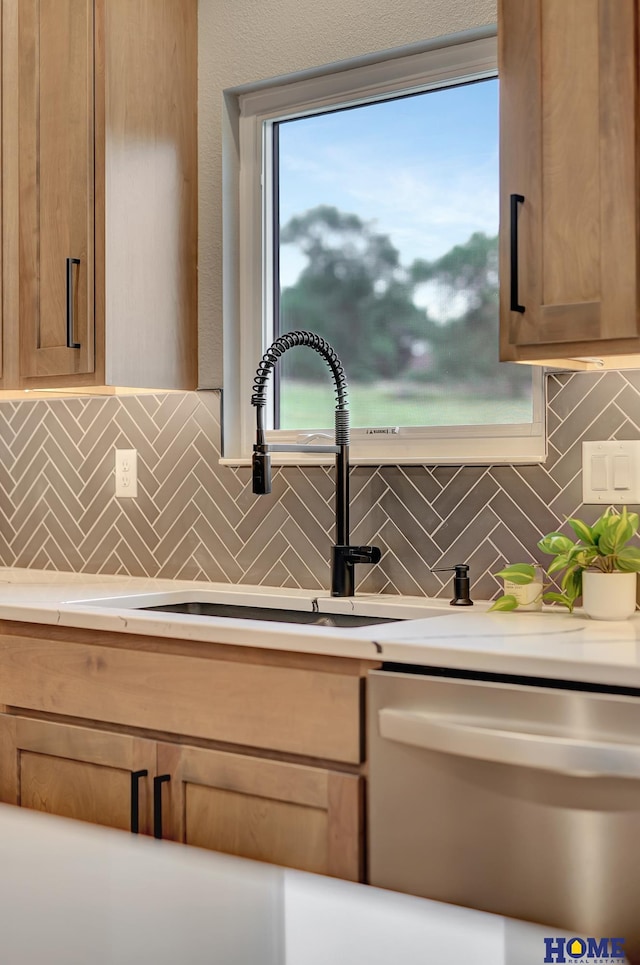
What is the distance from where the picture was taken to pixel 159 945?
0.60 meters

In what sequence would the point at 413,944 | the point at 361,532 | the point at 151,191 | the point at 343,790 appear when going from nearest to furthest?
the point at 413,944, the point at 343,790, the point at 361,532, the point at 151,191

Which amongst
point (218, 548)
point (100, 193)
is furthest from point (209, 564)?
point (100, 193)

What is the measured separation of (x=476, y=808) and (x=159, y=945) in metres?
1.03

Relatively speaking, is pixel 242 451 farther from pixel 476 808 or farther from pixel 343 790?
pixel 476 808

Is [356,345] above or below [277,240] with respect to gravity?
below

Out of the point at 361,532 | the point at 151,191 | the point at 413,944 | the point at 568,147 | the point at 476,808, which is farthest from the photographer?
the point at 151,191

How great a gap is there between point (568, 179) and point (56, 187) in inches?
52.5

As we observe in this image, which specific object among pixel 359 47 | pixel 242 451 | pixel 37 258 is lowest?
pixel 242 451

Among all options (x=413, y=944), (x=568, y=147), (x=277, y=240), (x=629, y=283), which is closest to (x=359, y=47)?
(x=277, y=240)

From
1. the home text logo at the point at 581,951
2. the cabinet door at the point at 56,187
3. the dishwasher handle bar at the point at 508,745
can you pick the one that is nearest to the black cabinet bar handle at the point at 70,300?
the cabinet door at the point at 56,187

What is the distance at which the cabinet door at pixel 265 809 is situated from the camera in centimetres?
171

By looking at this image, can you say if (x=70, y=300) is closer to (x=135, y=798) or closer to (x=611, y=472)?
(x=135, y=798)

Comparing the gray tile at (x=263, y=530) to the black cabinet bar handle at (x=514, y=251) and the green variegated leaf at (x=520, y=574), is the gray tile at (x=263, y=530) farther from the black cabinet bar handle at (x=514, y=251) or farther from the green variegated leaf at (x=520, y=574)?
the black cabinet bar handle at (x=514, y=251)

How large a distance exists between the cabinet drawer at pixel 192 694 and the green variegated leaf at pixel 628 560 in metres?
0.53
